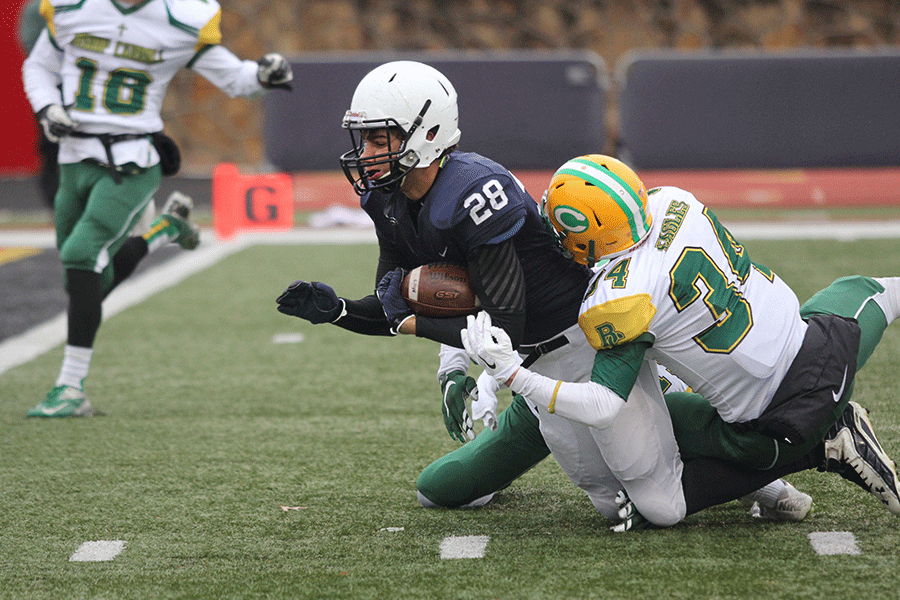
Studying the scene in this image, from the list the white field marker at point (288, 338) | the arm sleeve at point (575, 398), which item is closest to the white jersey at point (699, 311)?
the arm sleeve at point (575, 398)

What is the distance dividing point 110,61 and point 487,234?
2168 mm

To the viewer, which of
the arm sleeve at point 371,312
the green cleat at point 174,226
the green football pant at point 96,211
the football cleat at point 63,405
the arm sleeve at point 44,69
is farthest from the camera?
the green cleat at point 174,226

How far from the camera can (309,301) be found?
2639mm

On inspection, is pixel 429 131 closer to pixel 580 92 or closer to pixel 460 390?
pixel 460 390

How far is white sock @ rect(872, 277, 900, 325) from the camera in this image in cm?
279

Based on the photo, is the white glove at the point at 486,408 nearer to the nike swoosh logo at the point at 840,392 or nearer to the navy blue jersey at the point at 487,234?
the navy blue jersey at the point at 487,234

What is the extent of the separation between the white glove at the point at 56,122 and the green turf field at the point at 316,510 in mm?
947

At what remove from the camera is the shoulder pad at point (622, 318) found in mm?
2348

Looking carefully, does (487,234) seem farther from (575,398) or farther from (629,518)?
(629,518)

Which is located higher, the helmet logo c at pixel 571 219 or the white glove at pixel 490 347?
the helmet logo c at pixel 571 219

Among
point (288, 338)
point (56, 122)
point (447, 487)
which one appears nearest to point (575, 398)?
point (447, 487)

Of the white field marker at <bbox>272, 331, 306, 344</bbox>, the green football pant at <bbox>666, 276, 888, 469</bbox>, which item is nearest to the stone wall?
the white field marker at <bbox>272, 331, 306, 344</bbox>

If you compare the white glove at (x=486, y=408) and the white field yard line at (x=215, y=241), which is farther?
the white field yard line at (x=215, y=241)

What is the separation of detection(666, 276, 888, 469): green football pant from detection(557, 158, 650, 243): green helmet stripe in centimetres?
47
